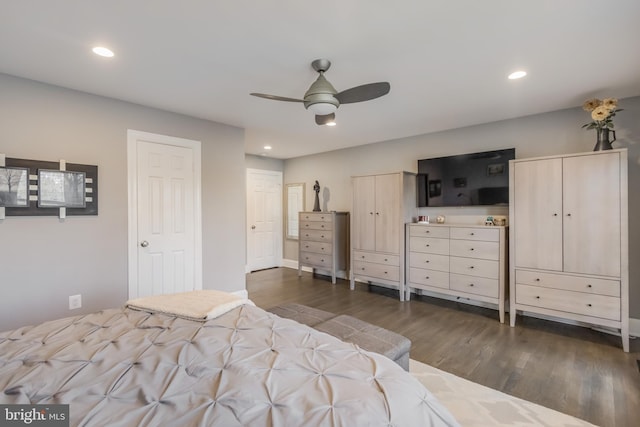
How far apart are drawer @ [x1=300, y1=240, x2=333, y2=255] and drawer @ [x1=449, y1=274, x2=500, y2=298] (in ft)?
7.12

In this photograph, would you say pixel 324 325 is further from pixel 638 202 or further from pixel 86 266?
pixel 638 202

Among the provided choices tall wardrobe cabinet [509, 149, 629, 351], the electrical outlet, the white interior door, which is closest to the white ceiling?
tall wardrobe cabinet [509, 149, 629, 351]

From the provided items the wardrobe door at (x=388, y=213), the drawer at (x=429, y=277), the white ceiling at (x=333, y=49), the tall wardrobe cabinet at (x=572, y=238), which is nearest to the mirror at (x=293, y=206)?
the wardrobe door at (x=388, y=213)

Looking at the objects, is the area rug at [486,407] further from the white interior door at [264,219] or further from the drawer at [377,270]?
the white interior door at [264,219]

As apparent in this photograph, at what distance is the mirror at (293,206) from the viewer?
6520mm

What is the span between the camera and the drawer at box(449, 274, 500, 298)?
3.54m

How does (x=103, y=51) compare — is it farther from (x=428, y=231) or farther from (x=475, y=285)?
(x=475, y=285)

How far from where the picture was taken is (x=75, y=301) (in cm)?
286

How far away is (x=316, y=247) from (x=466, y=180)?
279 centimetres

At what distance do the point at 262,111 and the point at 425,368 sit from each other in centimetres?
308

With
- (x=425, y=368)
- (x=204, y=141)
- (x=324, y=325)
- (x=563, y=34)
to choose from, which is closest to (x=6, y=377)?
(x=324, y=325)

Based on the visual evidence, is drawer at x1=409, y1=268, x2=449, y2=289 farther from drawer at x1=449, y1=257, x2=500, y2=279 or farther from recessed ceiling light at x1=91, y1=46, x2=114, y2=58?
recessed ceiling light at x1=91, y1=46, x2=114, y2=58

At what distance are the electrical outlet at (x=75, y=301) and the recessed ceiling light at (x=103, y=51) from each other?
220 centimetres

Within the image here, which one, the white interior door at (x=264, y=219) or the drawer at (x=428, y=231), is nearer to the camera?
the drawer at (x=428, y=231)
